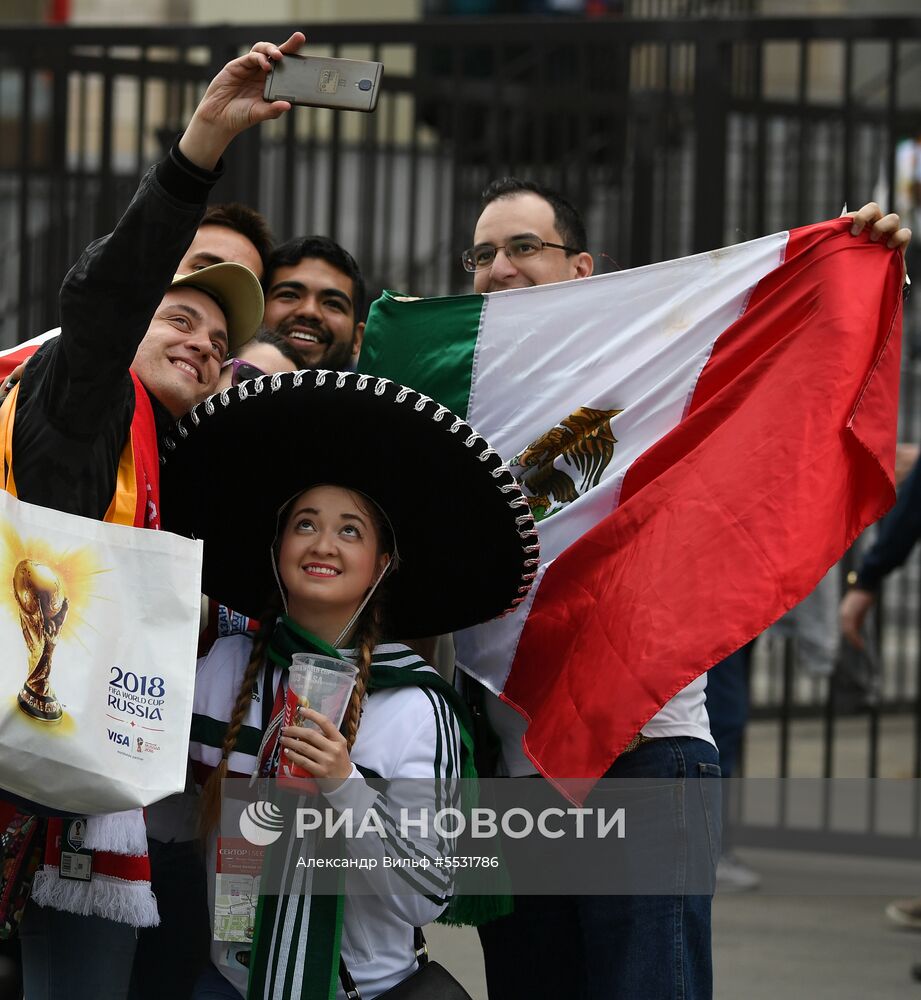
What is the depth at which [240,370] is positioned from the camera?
3.83 m

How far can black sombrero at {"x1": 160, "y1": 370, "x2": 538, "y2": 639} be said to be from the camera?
3359 millimetres

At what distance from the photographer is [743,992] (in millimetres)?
5430

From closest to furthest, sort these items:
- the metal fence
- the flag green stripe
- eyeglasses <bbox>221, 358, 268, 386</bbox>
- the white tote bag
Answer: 1. the white tote bag
2. eyeglasses <bbox>221, 358, 268, 386</bbox>
3. the flag green stripe
4. the metal fence

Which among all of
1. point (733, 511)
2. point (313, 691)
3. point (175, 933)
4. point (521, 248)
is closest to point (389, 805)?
point (313, 691)

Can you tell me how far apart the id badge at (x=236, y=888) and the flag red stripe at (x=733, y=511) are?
66 centimetres

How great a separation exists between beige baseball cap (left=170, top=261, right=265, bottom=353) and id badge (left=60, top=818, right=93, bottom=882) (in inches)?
47.4

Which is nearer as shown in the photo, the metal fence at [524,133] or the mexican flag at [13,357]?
the mexican flag at [13,357]

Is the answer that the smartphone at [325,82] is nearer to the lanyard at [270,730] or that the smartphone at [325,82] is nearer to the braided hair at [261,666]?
the braided hair at [261,666]

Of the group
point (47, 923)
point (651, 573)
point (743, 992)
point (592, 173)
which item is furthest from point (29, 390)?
point (592, 173)

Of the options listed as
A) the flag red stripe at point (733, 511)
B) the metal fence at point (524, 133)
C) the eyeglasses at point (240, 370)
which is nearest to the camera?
the flag red stripe at point (733, 511)

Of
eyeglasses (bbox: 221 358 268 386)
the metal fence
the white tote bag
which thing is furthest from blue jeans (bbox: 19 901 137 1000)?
the metal fence

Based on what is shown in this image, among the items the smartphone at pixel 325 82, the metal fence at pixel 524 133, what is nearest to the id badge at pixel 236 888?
the smartphone at pixel 325 82

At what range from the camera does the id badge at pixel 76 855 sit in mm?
3182

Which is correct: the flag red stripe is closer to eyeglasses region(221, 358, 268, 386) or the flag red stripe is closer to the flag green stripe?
the flag green stripe
